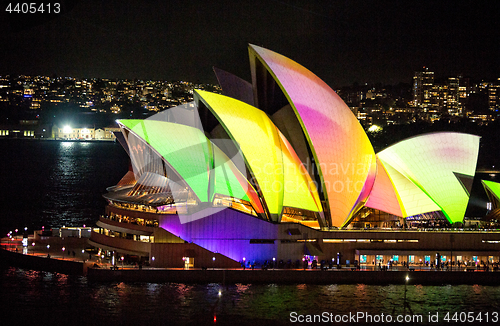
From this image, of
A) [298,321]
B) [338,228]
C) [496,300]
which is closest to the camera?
[298,321]

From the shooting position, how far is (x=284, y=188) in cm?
3384

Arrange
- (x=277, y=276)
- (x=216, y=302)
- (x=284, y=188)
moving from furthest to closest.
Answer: (x=284, y=188)
(x=277, y=276)
(x=216, y=302)

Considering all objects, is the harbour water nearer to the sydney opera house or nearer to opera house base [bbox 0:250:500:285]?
opera house base [bbox 0:250:500:285]

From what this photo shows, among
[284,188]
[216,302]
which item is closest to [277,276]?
[284,188]

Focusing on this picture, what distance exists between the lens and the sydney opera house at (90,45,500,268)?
108 feet

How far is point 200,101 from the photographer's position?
107 feet

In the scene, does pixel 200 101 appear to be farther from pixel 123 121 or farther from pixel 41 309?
pixel 41 309

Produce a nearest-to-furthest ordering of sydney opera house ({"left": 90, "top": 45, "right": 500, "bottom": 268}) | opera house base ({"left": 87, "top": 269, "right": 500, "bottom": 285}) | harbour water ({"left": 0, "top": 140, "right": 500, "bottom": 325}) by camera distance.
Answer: harbour water ({"left": 0, "top": 140, "right": 500, "bottom": 325}) → opera house base ({"left": 87, "top": 269, "right": 500, "bottom": 285}) → sydney opera house ({"left": 90, "top": 45, "right": 500, "bottom": 268})

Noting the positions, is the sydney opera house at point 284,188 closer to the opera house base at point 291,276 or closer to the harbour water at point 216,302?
the opera house base at point 291,276

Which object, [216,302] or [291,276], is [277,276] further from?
[216,302]

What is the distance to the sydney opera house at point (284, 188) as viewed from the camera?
32938 millimetres

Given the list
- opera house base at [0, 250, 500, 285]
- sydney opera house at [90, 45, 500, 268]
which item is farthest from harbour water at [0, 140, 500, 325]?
sydney opera house at [90, 45, 500, 268]

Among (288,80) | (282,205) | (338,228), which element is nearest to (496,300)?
(338,228)

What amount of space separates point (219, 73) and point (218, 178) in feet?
22.8
